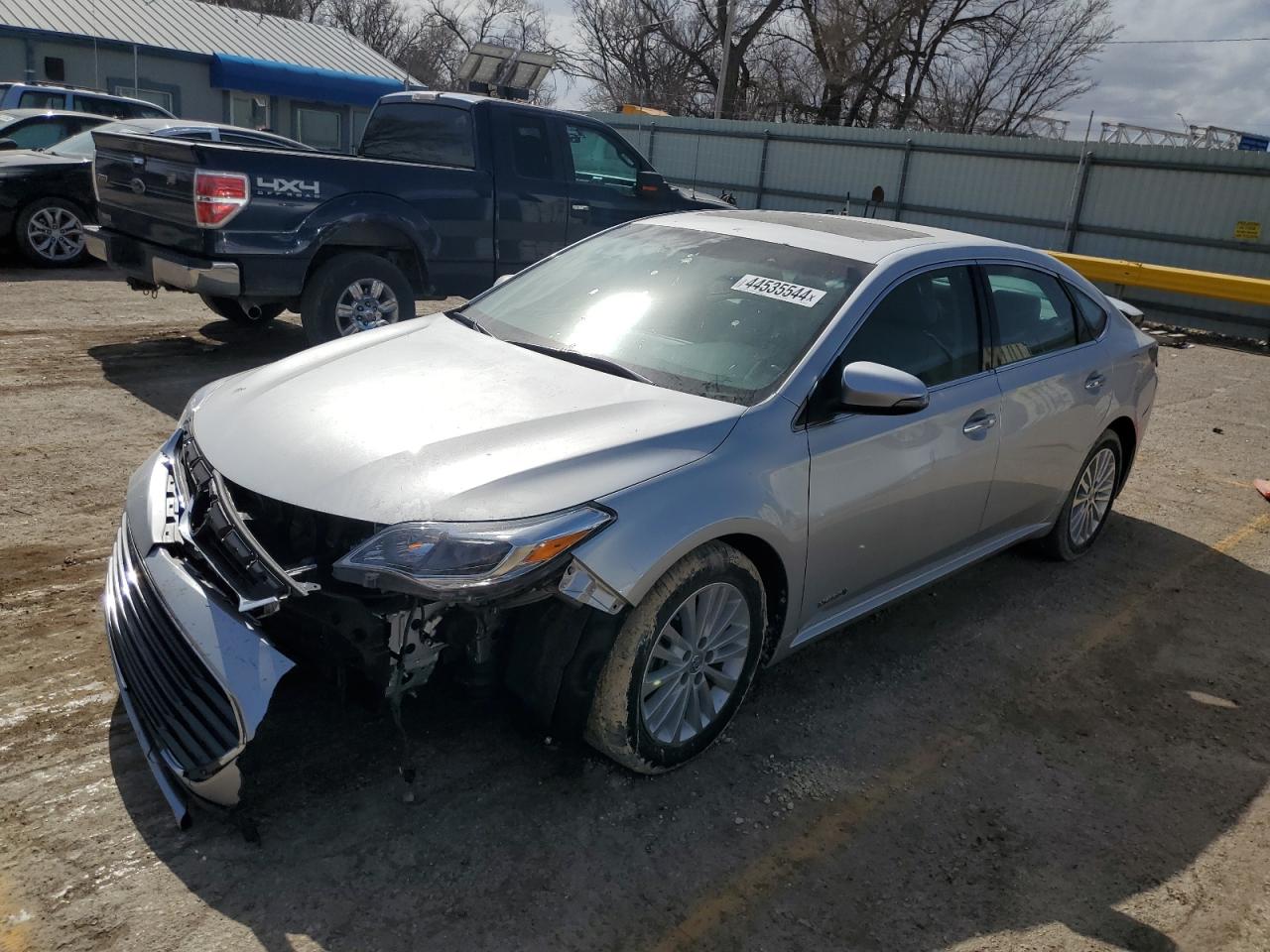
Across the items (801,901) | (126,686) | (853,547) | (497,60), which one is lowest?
(801,901)

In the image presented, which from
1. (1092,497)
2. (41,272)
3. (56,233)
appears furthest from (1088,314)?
(41,272)

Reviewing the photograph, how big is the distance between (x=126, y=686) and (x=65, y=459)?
3.10 meters

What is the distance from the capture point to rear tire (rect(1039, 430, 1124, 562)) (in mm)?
5246

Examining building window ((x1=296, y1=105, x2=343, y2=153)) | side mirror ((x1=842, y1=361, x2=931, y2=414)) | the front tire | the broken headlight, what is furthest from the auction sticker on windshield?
building window ((x1=296, y1=105, x2=343, y2=153))

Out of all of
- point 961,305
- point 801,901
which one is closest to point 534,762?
point 801,901

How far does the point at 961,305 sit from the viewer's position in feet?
14.1

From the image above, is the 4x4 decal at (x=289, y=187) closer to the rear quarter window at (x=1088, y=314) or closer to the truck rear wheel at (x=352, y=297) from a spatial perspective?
the truck rear wheel at (x=352, y=297)

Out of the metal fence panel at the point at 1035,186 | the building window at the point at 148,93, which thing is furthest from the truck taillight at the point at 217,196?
the building window at the point at 148,93

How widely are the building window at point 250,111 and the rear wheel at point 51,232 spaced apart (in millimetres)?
19246

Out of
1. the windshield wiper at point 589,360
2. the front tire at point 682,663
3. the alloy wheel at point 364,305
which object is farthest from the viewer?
the alloy wheel at point 364,305

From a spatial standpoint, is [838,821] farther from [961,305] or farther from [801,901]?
[961,305]

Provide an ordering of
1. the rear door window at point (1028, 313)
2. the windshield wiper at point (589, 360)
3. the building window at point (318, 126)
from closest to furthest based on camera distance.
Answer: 1. the windshield wiper at point (589, 360)
2. the rear door window at point (1028, 313)
3. the building window at point (318, 126)

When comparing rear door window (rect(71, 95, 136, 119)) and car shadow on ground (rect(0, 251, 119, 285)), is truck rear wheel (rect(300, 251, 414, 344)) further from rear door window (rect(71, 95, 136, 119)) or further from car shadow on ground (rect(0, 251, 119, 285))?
rear door window (rect(71, 95, 136, 119))

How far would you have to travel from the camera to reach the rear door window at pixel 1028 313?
4.49 metres
